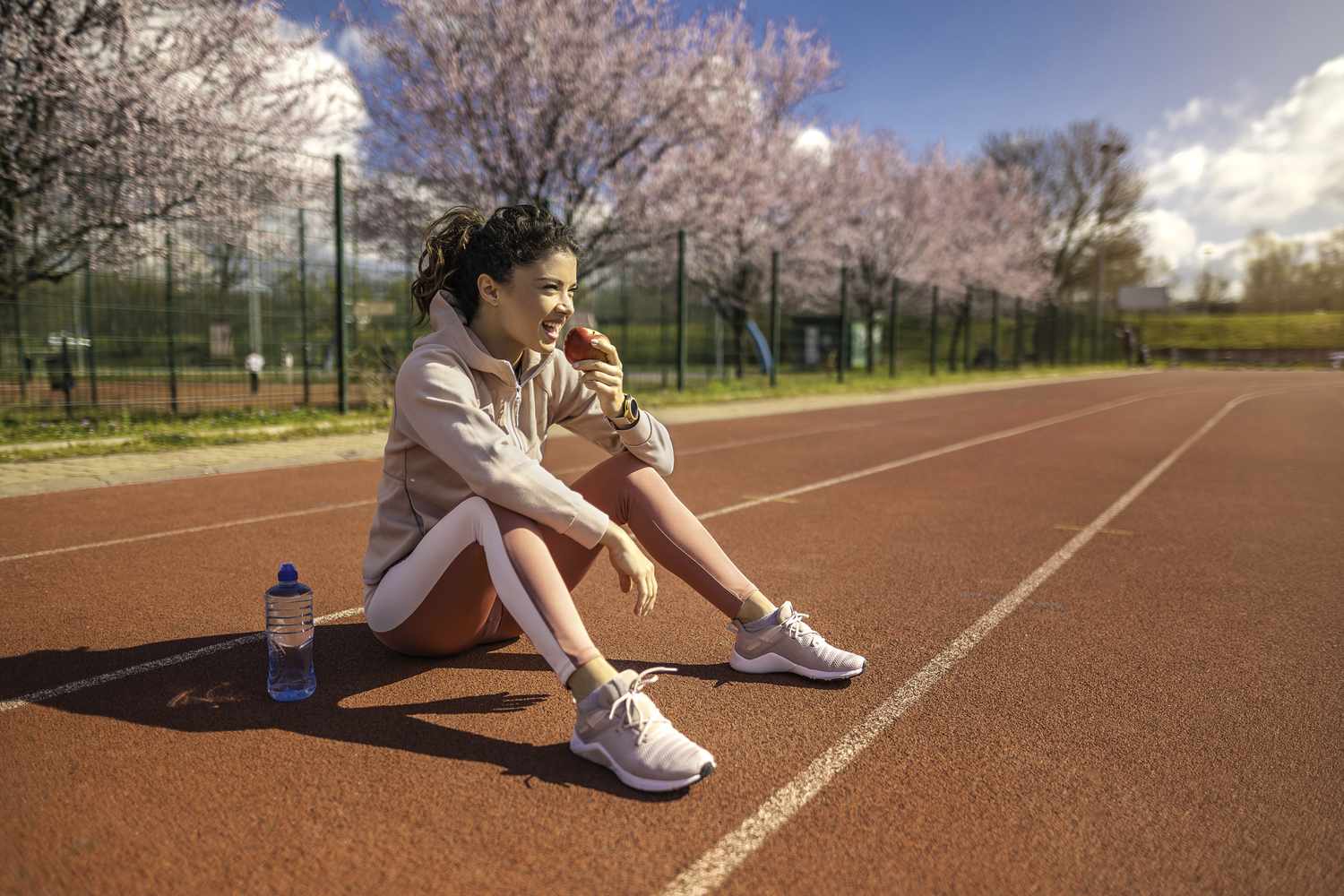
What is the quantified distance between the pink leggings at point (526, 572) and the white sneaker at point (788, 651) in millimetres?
135

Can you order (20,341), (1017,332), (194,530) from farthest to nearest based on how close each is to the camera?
1. (1017,332)
2. (20,341)
3. (194,530)

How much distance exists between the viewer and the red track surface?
2180 mm

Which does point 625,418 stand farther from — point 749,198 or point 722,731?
point 749,198

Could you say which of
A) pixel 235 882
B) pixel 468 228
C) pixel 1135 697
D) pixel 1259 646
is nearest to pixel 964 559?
pixel 1259 646

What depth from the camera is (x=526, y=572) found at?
263cm

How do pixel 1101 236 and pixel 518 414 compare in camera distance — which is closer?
pixel 518 414

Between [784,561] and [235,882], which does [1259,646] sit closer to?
[784,561]

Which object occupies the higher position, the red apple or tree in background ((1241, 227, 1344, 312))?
tree in background ((1241, 227, 1344, 312))

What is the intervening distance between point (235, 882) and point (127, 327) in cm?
1158

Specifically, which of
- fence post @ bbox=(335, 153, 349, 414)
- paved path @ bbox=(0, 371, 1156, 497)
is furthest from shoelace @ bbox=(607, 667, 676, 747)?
fence post @ bbox=(335, 153, 349, 414)

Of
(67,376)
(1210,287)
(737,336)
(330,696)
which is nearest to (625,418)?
(330,696)

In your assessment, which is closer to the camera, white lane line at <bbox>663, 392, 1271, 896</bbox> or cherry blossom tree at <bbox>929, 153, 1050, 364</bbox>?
white lane line at <bbox>663, 392, 1271, 896</bbox>

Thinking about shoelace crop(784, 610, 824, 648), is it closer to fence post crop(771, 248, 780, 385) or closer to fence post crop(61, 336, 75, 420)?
fence post crop(61, 336, 75, 420)

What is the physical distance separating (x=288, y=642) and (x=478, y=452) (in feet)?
3.77
